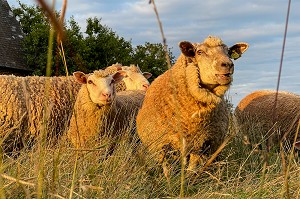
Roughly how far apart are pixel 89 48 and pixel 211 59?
2804cm

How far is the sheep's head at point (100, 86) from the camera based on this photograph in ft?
24.8

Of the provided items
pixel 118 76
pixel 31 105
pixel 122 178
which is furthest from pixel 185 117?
pixel 31 105

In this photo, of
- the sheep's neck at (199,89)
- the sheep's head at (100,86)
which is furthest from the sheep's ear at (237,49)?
the sheep's head at (100,86)

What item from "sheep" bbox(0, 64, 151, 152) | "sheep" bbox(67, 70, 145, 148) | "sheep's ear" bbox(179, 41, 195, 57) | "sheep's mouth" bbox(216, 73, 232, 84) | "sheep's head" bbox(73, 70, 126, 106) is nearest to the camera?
"sheep's mouth" bbox(216, 73, 232, 84)

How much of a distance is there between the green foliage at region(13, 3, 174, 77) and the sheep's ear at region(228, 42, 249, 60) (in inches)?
977

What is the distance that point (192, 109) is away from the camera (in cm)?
621

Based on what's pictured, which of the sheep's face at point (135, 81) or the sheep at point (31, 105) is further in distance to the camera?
the sheep's face at point (135, 81)

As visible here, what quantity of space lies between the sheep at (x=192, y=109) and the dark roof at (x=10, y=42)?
26.8 meters

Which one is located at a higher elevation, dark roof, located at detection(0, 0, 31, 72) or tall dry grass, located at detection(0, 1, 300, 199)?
dark roof, located at detection(0, 0, 31, 72)

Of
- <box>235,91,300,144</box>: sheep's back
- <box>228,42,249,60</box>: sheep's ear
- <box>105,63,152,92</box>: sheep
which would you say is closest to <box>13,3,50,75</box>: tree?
<box>105,63,152,92</box>: sheep

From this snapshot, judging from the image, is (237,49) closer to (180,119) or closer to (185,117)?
(185,117)

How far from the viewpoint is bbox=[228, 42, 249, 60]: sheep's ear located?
6.77 metres

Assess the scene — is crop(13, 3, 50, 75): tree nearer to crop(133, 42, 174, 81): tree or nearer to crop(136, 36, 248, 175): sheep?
crop(133, 42, 174, 81): tree

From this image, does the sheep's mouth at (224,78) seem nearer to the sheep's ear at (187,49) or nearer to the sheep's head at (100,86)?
the sheep's ear at (187,49)
